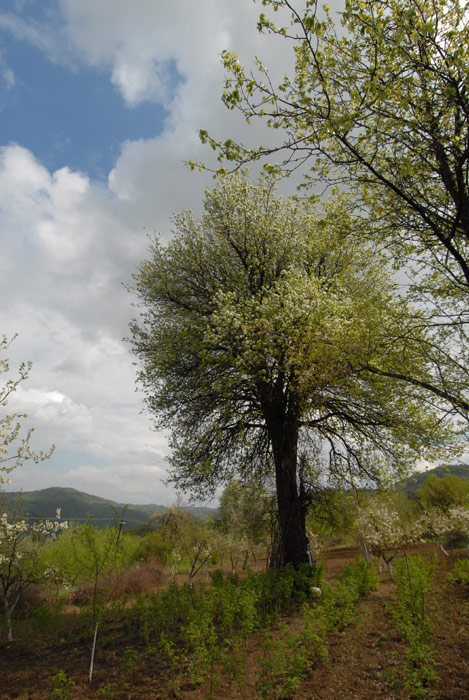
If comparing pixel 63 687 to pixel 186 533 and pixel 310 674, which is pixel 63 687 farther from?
pixel 186 533

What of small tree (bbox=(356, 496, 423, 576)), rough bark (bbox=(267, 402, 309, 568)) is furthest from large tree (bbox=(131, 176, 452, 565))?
small tree (bbox=(356, 496, 423, 576))

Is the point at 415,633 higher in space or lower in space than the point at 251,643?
higher

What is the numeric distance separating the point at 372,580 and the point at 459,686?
28.5 ft

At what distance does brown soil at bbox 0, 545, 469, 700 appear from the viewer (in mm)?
5012

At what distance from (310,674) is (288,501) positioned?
18.7 ft

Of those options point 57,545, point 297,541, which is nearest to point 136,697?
point 297,541

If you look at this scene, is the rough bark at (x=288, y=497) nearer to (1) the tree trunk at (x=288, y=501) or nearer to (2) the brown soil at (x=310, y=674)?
(1) the tree trunk at (x=288, y=501)

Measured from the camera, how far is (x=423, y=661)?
566cm

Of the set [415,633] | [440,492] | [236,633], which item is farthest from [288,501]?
[440,492]

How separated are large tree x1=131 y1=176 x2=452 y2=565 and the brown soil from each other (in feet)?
12.9

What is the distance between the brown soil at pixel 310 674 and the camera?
5.01 m

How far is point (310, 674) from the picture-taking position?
5.57m

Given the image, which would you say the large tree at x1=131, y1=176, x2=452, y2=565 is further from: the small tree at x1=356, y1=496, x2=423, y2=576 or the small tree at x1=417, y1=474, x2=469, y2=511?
the small tree at x1=417, y1=474, x2=469, y2=511

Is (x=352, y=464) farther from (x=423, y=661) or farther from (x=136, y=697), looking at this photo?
(x=136, y=697)
